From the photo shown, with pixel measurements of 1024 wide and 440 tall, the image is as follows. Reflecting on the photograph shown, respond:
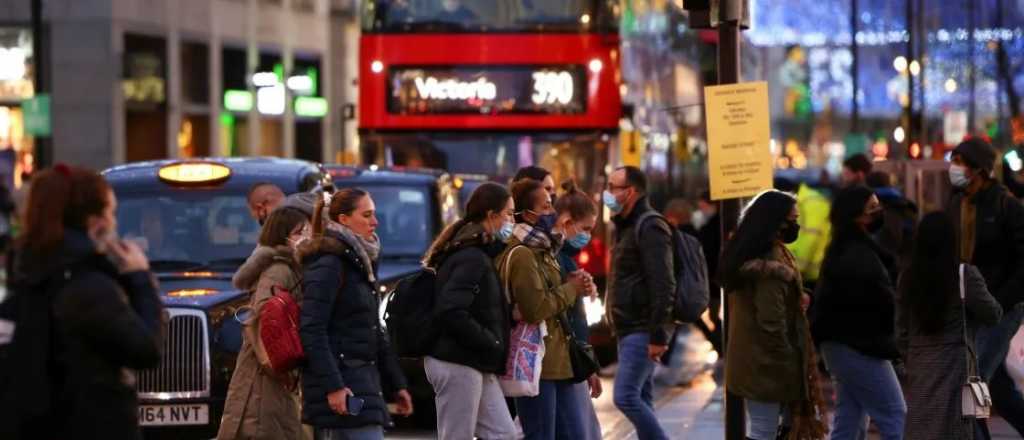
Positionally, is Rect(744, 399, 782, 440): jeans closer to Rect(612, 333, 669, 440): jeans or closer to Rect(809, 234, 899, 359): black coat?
Rect(809, 234, 899, 359): black coat

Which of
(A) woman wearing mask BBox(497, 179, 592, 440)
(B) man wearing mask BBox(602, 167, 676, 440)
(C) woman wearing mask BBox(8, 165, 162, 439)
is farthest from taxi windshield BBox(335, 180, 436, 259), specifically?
(C) woman wearing mask BBox(8, 165, 162, 439)

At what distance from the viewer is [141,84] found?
43000 millimetres

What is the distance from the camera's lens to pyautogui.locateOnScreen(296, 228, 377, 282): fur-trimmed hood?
8820 mm

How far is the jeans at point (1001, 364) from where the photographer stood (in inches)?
459

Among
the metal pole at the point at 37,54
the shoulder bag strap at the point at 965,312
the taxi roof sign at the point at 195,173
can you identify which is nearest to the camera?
the shoulder bag strap at the point at 965,312

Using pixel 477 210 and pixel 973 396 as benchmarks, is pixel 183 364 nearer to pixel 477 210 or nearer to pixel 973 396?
pixel 477 210

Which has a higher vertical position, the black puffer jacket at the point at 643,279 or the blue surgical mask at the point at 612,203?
the blue surgical mask at the point at 612,203

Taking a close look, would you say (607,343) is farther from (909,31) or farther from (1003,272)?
(909,31)

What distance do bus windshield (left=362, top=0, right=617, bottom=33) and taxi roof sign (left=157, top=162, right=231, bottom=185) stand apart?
7740mm

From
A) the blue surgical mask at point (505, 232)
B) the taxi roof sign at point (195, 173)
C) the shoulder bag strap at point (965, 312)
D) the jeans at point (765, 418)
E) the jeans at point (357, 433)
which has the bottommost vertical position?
the jeans at point (765, 418)

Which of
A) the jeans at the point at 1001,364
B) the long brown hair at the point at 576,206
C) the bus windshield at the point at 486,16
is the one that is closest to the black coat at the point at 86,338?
the long brown hair at the point at 576,206

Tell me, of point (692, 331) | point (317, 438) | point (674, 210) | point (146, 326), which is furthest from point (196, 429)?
point (692, 331)

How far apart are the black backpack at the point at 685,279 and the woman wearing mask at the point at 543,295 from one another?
1.23 meters

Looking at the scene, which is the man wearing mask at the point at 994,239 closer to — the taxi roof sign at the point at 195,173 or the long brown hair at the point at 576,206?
the long brown hair at the point at 576,206
